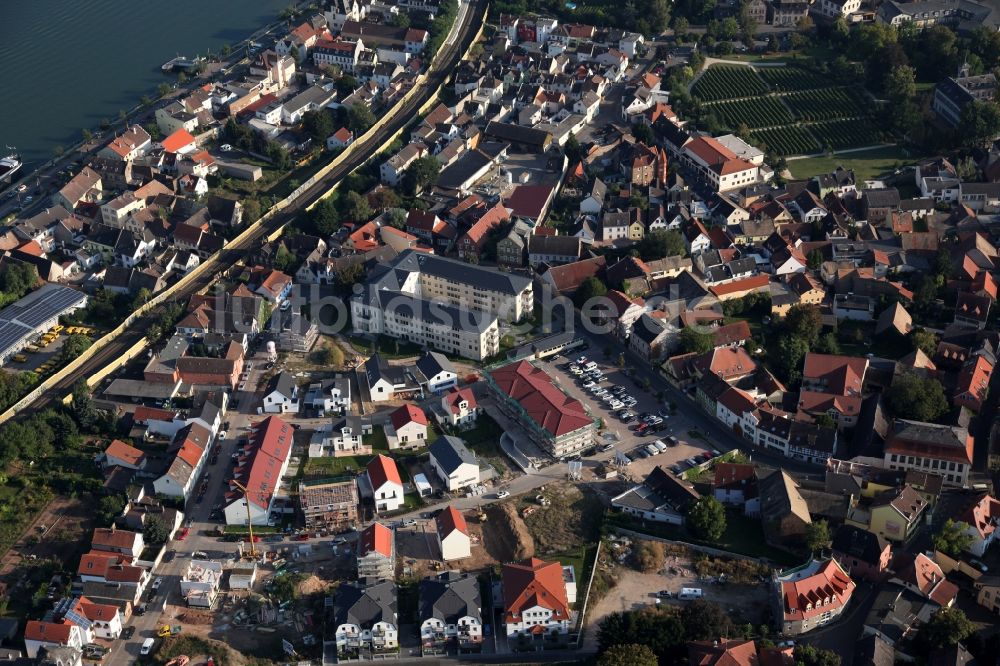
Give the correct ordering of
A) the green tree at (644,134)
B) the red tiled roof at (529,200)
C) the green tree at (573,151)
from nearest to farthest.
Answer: the red tiled roof at (529,200)
the green tree at (573,151)
the green tree at (644,134)

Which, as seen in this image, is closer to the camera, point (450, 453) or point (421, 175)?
point (450, 453)

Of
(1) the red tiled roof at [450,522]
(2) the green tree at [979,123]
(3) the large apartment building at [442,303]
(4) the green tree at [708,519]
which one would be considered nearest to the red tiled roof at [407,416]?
(3) the large apartment building at [442,303]

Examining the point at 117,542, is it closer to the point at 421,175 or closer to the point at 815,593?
the point at 815,593

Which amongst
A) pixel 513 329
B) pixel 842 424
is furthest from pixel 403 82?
pixel 842 424

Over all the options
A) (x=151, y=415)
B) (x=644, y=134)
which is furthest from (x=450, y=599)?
(x=644, y=134)

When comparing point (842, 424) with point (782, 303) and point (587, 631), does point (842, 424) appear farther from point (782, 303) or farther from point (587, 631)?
point (587, 631)

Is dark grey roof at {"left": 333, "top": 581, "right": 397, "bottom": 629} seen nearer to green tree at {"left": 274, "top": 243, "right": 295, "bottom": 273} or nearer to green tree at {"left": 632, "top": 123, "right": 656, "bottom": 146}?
green tree at {"left": 274, "top": 243, "right": 295, "bottom": 273}

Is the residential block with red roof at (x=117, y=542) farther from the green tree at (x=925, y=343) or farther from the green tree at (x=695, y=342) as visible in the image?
the green tree at (x=925, y=343)
